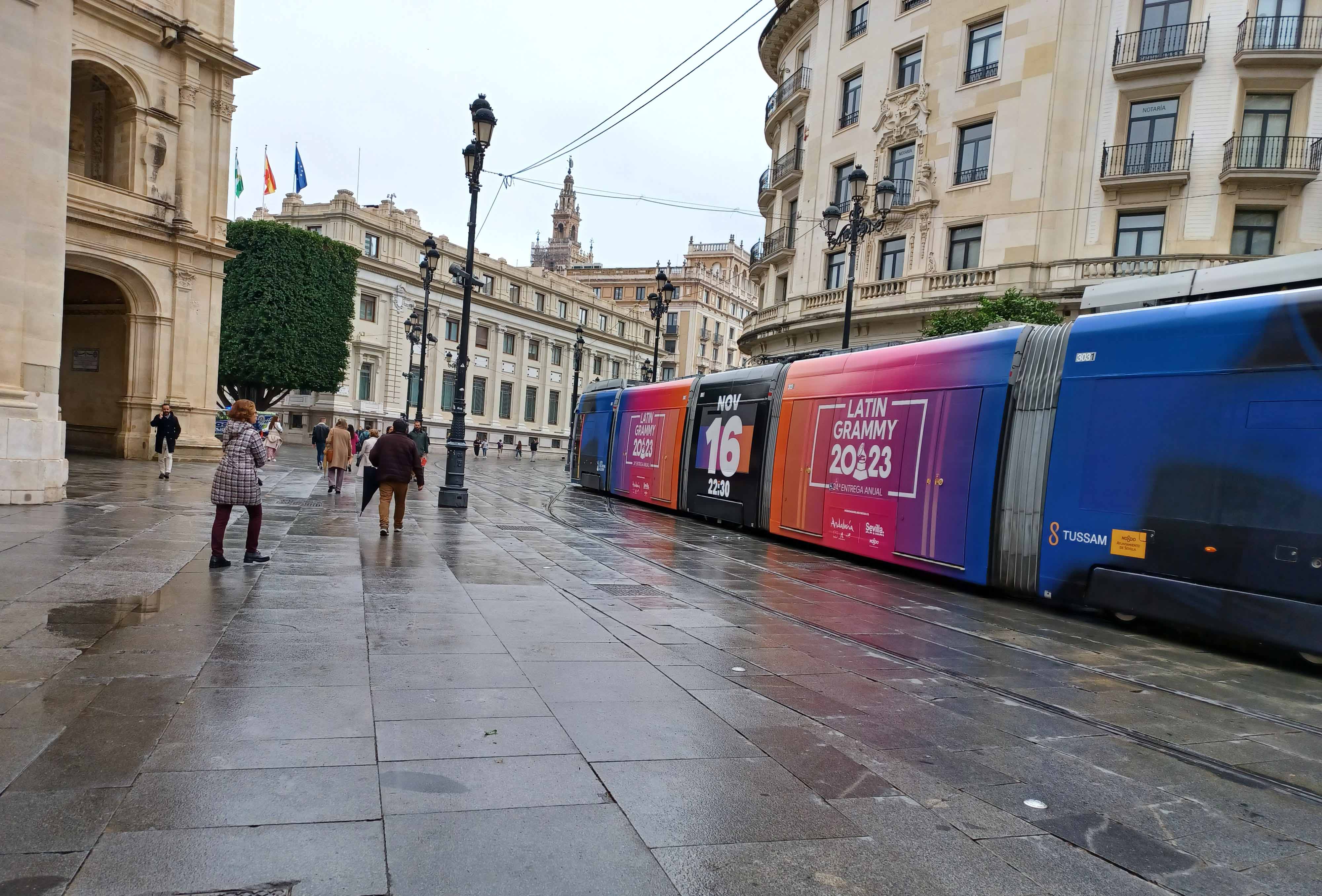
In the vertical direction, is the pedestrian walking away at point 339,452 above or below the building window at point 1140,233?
below

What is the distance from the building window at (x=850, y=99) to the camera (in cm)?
2969

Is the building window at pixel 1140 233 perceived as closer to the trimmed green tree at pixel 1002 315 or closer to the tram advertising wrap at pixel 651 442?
the trimmed green tree at pixel 1002 315

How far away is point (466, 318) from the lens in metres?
18.0

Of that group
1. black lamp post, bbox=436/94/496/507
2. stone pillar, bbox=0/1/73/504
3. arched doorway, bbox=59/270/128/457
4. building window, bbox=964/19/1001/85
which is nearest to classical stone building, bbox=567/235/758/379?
building window, bbox=964/19/1001/85

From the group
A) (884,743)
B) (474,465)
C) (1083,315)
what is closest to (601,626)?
(884,743)

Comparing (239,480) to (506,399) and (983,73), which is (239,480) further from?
(506,399)

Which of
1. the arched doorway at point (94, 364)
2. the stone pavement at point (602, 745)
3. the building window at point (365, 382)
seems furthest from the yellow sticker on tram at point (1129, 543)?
the building window at point (365, 382)

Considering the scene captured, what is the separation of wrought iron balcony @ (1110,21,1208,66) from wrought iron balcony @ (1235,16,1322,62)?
34.5 inches

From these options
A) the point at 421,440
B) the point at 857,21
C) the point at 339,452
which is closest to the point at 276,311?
the point at 421,440

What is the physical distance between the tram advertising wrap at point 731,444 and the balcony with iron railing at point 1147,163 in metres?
14.0

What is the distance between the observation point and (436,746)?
3990 millimetres

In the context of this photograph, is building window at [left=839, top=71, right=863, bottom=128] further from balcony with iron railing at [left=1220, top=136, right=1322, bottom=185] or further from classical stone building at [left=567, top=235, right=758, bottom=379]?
classical stone building at [left=567, top=235, right=758, bottom=379]

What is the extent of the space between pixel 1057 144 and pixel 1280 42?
18.5 ft

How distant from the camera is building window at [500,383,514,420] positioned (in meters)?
67.2
